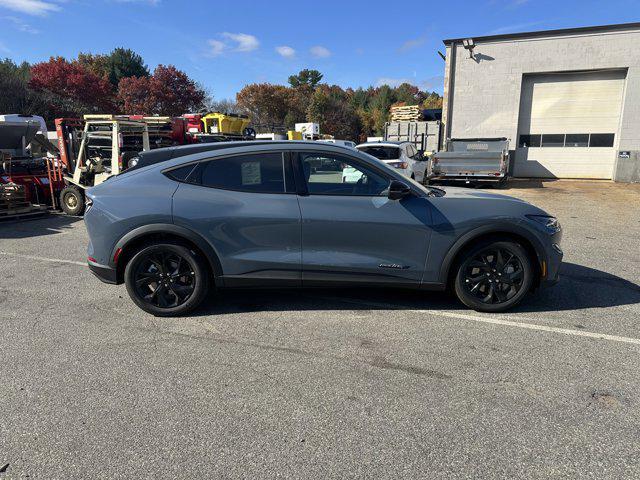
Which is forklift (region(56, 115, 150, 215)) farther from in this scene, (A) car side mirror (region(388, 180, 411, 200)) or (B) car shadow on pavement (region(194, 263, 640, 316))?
(A) car side mirror (region(388, 180, 411, 200))

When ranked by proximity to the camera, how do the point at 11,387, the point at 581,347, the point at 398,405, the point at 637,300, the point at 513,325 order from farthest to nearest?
the point at 637,300, the point at 513,325, the point at 581,347, the point at 11,387, the point at 398,405

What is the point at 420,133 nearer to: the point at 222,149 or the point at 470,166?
the point at 470,166

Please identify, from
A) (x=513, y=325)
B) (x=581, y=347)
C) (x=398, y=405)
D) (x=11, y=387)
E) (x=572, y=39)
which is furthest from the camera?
(x=572, y=39)

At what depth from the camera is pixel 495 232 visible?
13.7 ft

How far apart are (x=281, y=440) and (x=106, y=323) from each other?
8.06 ft

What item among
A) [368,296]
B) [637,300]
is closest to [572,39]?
[637,300]

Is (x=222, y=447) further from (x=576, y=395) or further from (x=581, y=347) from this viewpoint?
(x=581, y=347)

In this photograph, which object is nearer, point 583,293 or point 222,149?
point 222,149

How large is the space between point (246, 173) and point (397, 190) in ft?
4.60

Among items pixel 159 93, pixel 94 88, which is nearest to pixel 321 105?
pixel 159 93

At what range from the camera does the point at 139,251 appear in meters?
4.24

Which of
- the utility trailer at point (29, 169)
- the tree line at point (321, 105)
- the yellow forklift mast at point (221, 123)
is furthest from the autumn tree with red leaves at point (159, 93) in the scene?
the utility trailer at point (29, 169)

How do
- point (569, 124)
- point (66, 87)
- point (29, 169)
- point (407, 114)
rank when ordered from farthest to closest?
point (66, 87) → point (407, 114) → point (569, 124) → point (29, 169)

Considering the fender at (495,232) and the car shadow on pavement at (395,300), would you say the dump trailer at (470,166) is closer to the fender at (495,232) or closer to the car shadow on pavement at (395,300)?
the car shadow on pavement at (395,300)
